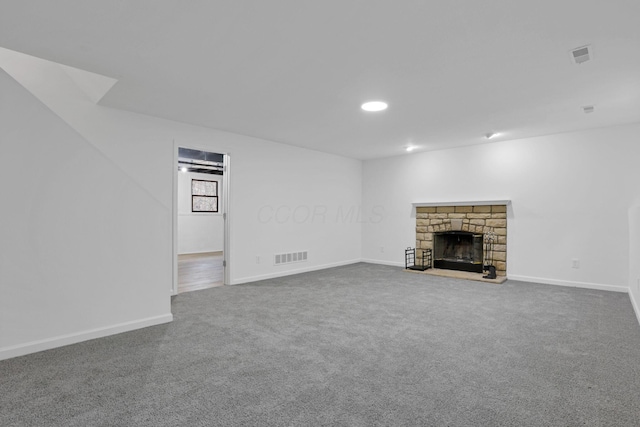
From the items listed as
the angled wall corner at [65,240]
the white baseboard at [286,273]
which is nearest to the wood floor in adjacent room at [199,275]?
the white baseboard at [286,273]

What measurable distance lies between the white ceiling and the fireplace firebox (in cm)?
234

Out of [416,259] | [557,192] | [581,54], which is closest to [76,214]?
[581,54]

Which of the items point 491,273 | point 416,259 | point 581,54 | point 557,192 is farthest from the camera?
point 416,259

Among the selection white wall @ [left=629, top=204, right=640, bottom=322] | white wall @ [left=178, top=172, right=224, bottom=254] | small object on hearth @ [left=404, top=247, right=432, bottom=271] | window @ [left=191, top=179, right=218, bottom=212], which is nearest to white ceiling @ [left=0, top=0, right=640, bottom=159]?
white wall @ [left=629, top=204, right=640, bottom=322]

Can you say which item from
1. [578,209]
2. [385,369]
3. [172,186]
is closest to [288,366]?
[385,369]

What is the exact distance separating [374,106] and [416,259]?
3.63m

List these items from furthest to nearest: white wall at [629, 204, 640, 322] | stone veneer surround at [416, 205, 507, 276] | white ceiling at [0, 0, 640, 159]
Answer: stone veneer surround at [416, 205, 507, 276], white wall at [629, 204, 640, 322], white ceiling at [0, 0, 640, 159]

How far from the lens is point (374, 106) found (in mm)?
3650

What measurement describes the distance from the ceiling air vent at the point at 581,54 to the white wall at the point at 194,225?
328 inches

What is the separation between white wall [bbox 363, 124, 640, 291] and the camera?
4.44 metres

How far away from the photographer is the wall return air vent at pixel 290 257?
5527mm

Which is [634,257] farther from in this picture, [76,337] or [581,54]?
[76,337]

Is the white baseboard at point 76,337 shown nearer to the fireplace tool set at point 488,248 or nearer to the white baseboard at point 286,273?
the white baseboard at point 286,273

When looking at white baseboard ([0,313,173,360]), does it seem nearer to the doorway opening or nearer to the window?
the doorway opening
